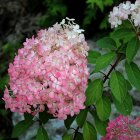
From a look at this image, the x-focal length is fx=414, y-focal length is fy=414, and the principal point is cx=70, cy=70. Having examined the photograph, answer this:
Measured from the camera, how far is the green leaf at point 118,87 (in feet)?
6.36

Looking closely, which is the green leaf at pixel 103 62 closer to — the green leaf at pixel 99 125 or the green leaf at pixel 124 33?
the green leaf at pixel 124 33

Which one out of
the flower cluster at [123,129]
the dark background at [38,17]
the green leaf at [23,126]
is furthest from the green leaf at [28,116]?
the dark background at [38,17]

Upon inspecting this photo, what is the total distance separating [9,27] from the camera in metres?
4.83

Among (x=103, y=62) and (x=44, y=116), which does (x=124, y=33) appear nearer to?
(x=103, y=62)

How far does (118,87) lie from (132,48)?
202 mm

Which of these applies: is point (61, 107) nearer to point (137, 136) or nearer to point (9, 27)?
point (137, 136)

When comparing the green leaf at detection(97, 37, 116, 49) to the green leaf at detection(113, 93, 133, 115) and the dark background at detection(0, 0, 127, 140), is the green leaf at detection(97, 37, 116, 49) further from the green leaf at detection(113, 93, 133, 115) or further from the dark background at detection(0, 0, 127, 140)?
the dark background at detection(0, 0, 127, 140)

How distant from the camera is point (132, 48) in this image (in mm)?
1915

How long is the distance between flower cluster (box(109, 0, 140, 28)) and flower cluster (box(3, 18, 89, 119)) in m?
0.20

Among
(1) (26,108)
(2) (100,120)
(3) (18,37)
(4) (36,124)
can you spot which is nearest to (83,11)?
(3) (18,37)

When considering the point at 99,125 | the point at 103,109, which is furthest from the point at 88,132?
the point at 103,109

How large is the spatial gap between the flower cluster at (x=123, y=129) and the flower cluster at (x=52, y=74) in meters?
0.31

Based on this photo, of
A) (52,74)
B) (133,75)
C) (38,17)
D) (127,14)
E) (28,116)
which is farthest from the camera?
(38,17)

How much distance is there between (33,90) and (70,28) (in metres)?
0.35
